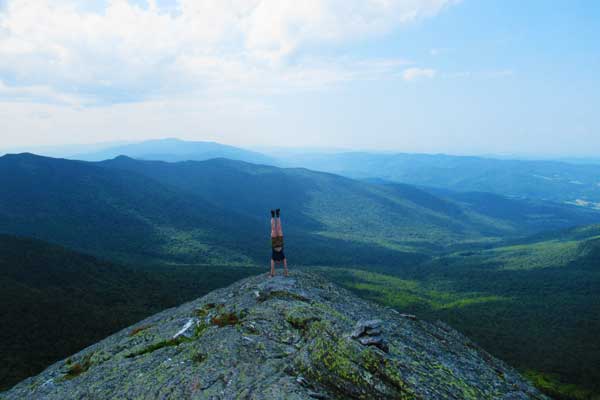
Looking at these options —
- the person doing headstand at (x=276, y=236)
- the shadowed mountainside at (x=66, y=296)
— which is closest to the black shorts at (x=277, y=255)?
the person doing headstand at (x=276, y=236)

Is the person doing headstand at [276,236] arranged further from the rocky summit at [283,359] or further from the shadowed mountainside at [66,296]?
the shadowed mountainside at [66,296]

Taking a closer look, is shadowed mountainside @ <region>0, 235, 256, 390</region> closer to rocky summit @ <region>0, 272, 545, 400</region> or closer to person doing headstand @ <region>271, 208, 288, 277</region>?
rocky summit @ <region>0, 272, 545, 400</region>

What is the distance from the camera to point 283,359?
2867 centimetres

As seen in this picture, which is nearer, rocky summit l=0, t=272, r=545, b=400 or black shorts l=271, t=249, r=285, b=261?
rocky summit l=0, t=272, r=545, b=400

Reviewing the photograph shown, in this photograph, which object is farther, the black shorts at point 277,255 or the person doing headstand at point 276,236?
the black shorts at point 277,255

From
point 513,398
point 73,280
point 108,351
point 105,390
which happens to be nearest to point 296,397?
point 105,390

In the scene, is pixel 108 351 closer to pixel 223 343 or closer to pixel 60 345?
pixel 223 343

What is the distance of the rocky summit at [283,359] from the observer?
990 inches

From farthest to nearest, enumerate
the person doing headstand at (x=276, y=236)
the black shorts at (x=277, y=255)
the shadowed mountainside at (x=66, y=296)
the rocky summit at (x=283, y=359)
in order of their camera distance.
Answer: the shadowed mountainside at (x=66, y=296)
the black shorts at (x=277, y=255)
the person doing headstand at (x=276, y=236)
the rocky summit at (x=283, y=359)

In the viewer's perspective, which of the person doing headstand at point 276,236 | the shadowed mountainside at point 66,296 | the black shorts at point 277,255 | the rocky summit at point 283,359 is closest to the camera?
the rocky summit at point 283,359

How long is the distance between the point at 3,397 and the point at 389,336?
4182cm

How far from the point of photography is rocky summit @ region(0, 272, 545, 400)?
82.5 ft

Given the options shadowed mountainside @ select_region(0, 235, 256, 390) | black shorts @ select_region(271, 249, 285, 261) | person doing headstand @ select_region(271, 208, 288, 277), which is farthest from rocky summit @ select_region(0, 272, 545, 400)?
shadowed mountainside @ select_region(0, 235, 256, 390)

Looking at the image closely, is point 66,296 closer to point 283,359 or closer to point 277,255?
point 277,255
